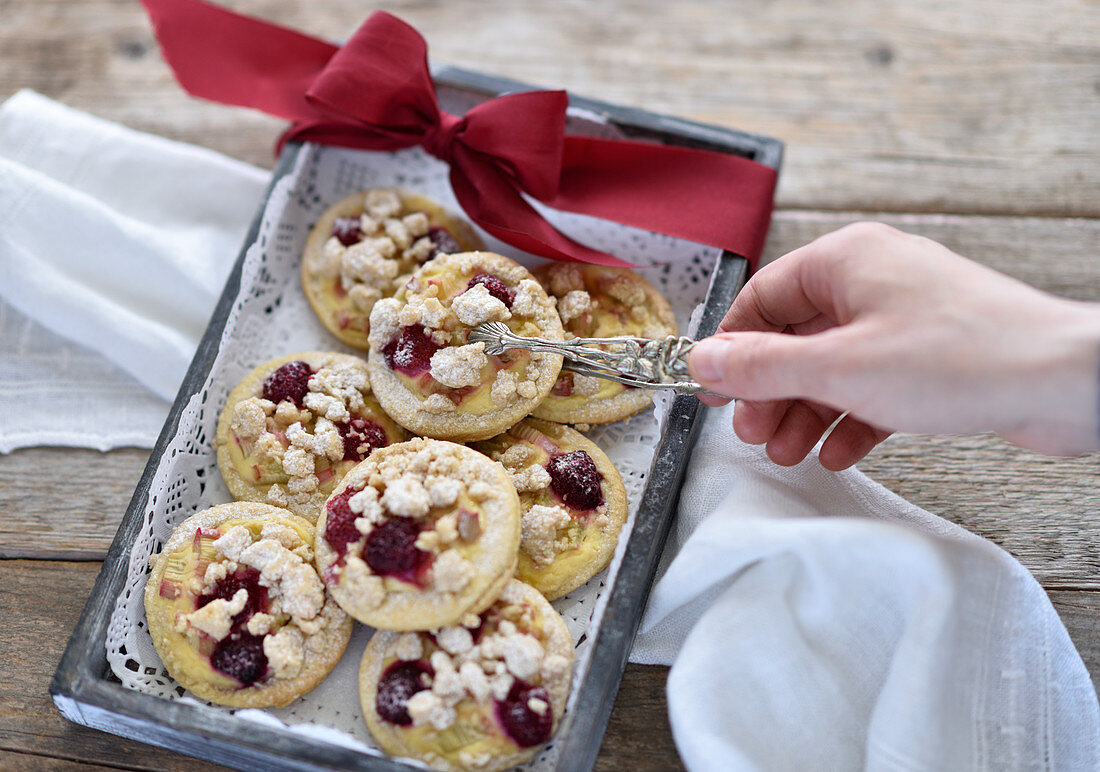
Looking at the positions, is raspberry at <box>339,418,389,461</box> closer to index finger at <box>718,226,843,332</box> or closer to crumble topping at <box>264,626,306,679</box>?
crumble topping at <box>264,626,306,679</box>

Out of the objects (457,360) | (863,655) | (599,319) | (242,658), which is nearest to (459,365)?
(457,360)

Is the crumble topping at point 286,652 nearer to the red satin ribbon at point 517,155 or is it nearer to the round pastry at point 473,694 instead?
the round pastry at point 473,694

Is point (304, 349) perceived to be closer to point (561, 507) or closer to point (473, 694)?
point (561, 507)

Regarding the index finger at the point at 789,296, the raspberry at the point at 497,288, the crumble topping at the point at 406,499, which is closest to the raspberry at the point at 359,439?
the crumble topping at the point at 406,499

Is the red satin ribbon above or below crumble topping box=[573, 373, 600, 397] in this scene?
above

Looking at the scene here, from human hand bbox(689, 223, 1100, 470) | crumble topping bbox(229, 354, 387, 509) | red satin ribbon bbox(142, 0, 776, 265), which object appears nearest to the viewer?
human hand bbox(689, 223, 1100, 470)

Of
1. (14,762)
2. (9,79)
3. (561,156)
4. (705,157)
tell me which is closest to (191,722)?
(14,762)

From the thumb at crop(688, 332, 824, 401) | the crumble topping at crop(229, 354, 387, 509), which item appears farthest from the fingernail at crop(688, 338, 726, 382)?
the crumble topping at crop(229, 354, 387, 509)

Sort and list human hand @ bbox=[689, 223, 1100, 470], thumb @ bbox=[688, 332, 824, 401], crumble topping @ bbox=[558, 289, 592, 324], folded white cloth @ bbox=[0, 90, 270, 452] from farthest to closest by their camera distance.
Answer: folded white cloth @ bbox=[0, 90, 270, 452] → crumble topping @ bbox=[558, 289, 592, 324] → thumb @ bbox=[688, 332, 824, 401] → human hand @ bbox=[689, 223, 1100, 470]
